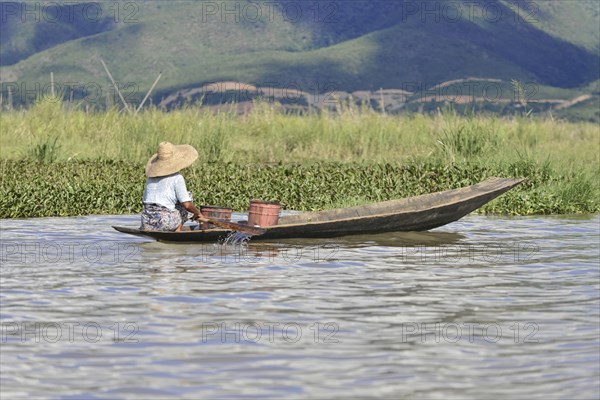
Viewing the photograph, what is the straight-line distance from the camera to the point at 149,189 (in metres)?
12.8

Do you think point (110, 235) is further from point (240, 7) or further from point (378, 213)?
A: point (240, 7)

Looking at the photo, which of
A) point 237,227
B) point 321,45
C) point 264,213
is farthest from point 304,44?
point 237,227

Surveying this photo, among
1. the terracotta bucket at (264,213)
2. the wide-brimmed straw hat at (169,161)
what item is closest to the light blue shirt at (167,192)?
the wide-brimmed straw hat at (169,161)

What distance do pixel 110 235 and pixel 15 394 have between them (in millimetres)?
7382

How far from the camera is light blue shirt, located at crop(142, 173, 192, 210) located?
41.9 feet

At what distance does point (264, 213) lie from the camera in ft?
42.8

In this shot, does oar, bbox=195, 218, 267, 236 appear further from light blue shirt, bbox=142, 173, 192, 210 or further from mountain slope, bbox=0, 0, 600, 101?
mountain slope, bbox=0, 0, 600, 101

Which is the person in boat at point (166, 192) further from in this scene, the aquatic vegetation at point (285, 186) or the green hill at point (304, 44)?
the green hill at point (304, 44)

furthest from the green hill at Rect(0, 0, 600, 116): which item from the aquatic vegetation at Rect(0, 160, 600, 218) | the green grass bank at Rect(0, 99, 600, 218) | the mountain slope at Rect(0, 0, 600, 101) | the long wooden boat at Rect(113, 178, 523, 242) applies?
the long wooden boat at Rect(113, 178, 523, 242)

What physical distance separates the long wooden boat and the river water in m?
0.16

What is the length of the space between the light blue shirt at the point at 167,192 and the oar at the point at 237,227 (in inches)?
14.8

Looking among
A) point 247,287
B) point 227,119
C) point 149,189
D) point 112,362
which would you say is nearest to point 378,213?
point 149,189

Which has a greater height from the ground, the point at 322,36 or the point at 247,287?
the point at 322,36

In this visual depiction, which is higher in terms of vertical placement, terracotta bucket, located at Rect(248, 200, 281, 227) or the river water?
terracotta bucket, located at Rect(248, 200, 281, 227)
